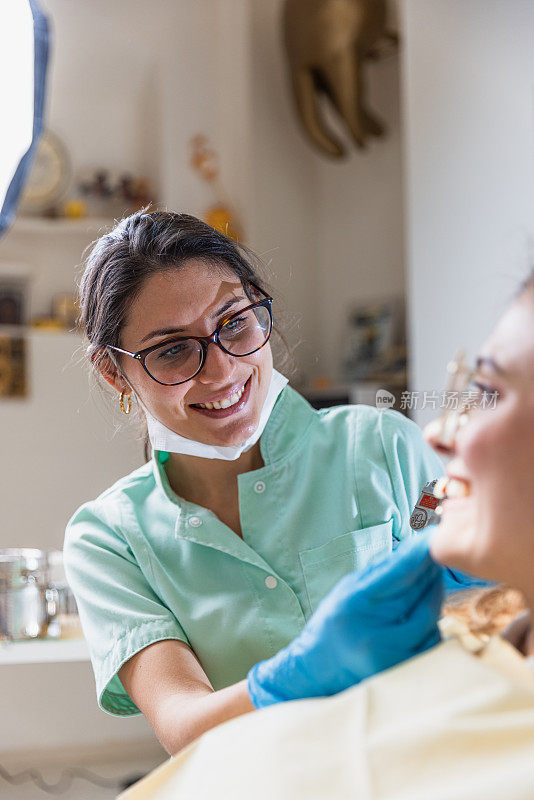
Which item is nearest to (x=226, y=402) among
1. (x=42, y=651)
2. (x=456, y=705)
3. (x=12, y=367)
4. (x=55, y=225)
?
(x=456, y=705)

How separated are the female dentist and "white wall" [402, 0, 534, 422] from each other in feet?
5.29

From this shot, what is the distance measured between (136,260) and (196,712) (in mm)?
622

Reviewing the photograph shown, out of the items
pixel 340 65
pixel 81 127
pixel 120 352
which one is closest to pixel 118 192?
pixel 81 127

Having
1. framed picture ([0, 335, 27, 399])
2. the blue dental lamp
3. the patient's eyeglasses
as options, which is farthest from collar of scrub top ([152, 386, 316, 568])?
framed picture ([0, 335, 27, 399])

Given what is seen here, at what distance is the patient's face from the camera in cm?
80

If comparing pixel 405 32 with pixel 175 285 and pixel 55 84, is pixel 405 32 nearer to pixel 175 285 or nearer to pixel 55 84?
pixel 55 84

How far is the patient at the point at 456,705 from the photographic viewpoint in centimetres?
76

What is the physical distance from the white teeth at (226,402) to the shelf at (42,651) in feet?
4.34

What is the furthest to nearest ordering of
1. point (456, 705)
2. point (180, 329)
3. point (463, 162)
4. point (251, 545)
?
point (463, 162) < point (251, 545) < point (180, 329) < point (456, 705)

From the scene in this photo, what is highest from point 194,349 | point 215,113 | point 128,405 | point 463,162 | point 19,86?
point 215,113

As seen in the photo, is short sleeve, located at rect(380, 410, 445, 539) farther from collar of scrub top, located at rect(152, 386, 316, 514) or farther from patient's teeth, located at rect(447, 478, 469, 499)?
patient's teeth, located at rect(447, 478, 469, 499)

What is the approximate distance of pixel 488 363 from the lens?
0.85m

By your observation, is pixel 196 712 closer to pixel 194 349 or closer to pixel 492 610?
pixel 492 610

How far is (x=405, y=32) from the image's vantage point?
3.27 metres
